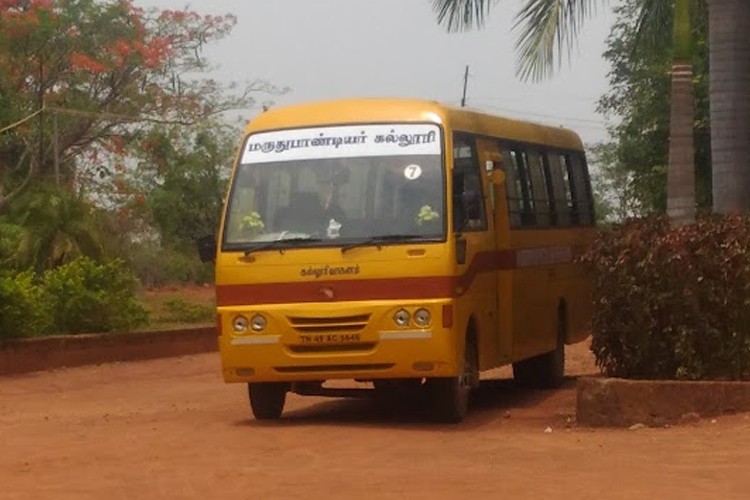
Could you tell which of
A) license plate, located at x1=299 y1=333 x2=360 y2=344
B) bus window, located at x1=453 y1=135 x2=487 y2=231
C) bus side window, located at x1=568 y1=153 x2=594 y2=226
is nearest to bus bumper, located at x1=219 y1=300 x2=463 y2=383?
license plate, located at x1=299 y1=333 x2=360 y2=344

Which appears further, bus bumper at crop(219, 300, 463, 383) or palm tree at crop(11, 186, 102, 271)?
palm tree at crop(11, 186, 102, 271)

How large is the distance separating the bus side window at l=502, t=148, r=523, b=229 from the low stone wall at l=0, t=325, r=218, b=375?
26.5 feet

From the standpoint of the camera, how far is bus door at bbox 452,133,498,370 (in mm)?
14570

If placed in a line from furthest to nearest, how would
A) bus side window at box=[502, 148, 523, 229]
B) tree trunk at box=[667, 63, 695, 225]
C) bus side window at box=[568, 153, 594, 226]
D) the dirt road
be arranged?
bus side window at box=[568, 153, 594, 226], bus side window at box=[502, 148, 523, 229], tree trunk at box=[667, 63, 695, 225], the dirt road

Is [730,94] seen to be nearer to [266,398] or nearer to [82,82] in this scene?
[266,398]

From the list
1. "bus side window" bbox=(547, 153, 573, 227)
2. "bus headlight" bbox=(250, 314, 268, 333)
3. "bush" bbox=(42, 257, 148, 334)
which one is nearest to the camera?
"bus headlight" bbox=(250, 314, 268, 333)

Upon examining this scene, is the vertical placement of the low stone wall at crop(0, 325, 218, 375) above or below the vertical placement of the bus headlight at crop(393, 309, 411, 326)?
below

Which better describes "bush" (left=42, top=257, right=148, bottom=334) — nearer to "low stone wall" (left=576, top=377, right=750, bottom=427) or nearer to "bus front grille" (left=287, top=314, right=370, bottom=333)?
"bus front grille" (left=287, top=314, right=370, bottom=333)

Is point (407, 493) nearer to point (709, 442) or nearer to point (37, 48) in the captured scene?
point (709, 442)

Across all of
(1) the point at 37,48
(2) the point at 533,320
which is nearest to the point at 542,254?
(2) the point at 533,320

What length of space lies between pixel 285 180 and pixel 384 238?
1089 mm

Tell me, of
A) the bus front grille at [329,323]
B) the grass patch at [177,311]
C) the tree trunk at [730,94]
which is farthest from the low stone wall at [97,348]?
the tree trunk at [730,94]

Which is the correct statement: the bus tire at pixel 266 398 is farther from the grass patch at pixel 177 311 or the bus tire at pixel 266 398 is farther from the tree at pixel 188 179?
the tree at pixel 188 179

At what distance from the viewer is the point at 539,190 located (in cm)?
1803
